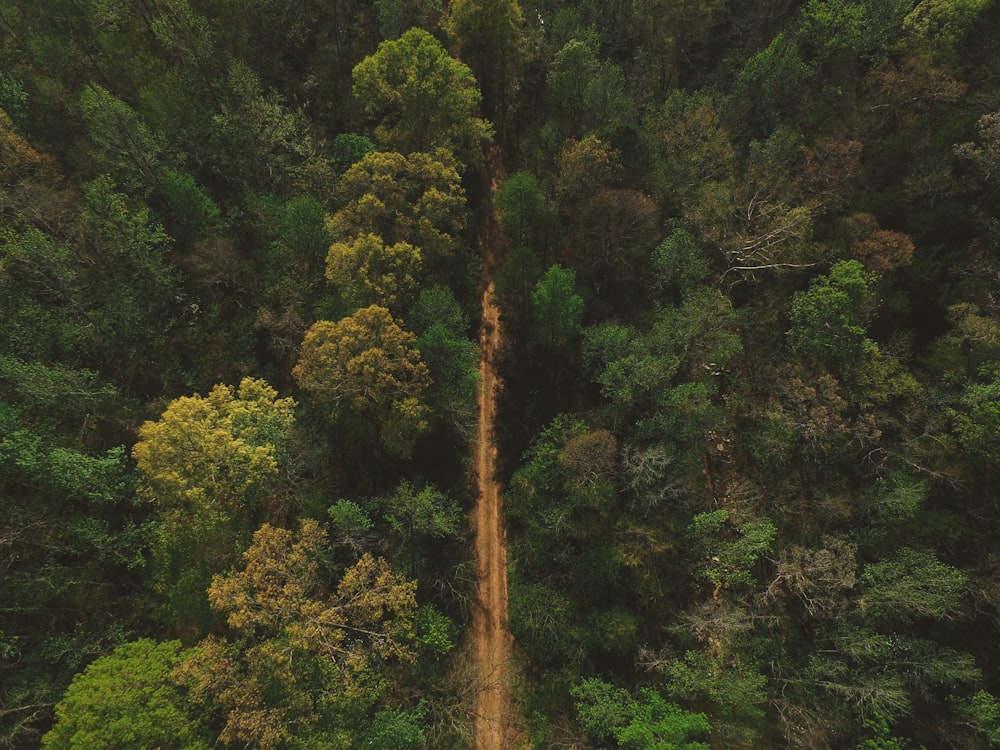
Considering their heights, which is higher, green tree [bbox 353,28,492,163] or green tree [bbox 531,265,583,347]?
green tree [bbox 353,28,492,163]

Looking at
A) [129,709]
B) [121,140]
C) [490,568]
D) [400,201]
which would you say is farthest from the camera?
[400,201]

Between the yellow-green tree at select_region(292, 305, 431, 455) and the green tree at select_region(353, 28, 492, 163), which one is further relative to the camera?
the green tree at select_region(353, 28, 492, 163)

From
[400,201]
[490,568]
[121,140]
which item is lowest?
[490,568]

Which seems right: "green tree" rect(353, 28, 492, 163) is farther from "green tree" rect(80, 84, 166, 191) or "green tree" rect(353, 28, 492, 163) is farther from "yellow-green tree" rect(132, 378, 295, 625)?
"yellow-green tree" rect(132, 378, 295, 625)

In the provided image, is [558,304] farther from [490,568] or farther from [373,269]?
[490,568]

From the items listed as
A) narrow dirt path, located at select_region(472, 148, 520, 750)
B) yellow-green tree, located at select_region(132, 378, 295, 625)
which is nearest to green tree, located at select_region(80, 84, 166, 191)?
yellow-green tree, located at select_region(132, 378, 295, 625)

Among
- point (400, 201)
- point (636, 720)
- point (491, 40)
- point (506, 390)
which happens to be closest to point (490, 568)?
point (636, 720)
